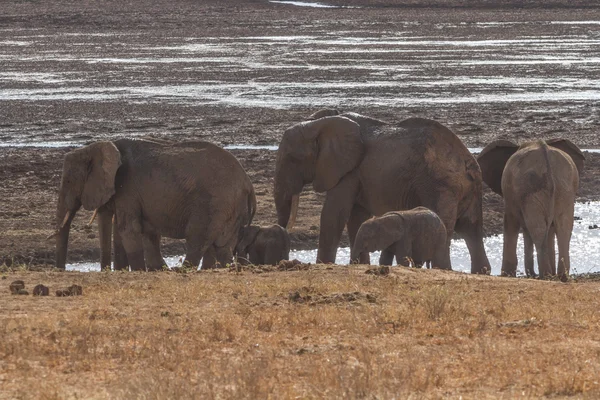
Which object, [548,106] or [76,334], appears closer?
[76,334]

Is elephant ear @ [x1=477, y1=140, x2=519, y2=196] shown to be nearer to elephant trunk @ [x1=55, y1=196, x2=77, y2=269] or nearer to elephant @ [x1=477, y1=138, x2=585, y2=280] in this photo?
elephant @ [x1=477, y1=138, x2=585, y2=280]

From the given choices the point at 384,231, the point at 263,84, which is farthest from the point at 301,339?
the point at 263,84

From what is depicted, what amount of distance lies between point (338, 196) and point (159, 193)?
263cm

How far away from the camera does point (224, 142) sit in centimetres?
2583

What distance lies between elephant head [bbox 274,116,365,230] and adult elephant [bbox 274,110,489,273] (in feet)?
0.04

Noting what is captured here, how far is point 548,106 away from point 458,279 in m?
19.7

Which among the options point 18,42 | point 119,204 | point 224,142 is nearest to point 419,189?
point 119,204

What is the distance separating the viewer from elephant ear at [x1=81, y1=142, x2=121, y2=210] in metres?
15.1

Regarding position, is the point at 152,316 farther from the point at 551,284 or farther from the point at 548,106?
the point at 548,106

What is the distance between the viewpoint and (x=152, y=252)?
15.6 meters

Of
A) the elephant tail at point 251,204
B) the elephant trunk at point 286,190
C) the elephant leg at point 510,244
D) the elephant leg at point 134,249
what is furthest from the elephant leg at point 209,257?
the elephant leg at point 510,244

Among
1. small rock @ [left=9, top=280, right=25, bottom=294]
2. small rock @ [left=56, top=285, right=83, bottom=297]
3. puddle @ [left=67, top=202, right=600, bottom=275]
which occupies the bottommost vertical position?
puddle @ [left=67, top=202, right=600, bottom=275]

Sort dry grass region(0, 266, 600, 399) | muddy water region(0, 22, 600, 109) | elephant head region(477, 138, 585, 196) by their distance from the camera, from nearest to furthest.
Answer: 1. dry grass region(0, 266, 600, 399)
2. elephant head region(477, 138, 585, 196)
3. muddy water region(0, 22, 600, 109)

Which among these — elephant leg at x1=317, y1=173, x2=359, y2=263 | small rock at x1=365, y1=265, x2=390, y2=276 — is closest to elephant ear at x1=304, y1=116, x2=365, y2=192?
elephant leg at x1=317, y1=173, x2=359, y2=263
